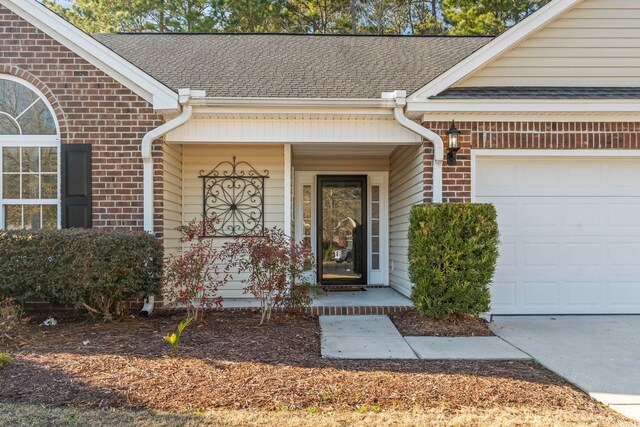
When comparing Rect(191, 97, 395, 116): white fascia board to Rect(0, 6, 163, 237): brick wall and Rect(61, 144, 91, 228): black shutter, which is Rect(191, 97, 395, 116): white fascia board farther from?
Rect(61, 144, 91, 228): black shutter

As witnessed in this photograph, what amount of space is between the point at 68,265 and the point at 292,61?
497 cm

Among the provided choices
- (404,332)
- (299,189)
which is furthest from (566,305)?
(299,189)

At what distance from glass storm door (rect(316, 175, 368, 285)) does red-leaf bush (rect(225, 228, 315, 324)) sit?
2.75 metres

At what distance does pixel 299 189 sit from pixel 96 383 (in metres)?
5.54

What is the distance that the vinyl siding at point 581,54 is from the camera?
641cm

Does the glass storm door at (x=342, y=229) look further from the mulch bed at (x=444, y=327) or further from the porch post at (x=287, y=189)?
the mulch bed at (x=444, y=327)

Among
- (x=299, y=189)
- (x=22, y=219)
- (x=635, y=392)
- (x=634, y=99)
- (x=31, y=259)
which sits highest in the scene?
(x=634, y=99)

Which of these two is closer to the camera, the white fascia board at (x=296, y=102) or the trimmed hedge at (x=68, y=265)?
the trimmed hedge at (x=68, y=265)

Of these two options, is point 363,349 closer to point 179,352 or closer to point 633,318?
Answer: point 179,352

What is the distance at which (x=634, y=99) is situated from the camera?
6.00m

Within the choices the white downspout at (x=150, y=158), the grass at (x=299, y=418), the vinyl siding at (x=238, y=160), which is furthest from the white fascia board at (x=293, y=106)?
the grass at (x=299, y=418)

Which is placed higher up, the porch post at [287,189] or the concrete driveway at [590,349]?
the porch post at [287,189]

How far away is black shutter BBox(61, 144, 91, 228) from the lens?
20.0 ft

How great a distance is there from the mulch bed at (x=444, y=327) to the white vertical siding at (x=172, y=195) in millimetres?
3315
